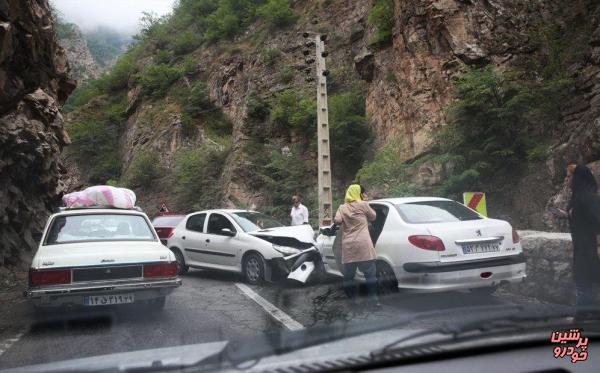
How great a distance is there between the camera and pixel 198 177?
32031 millimetres

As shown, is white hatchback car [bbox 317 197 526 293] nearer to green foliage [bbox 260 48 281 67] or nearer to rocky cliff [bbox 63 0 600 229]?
rocky cliff [bbox 63 0 600 229]

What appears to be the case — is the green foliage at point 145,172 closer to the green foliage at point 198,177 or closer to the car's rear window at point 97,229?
Result: the green foliage at point 198,177

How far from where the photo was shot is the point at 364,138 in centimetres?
2342

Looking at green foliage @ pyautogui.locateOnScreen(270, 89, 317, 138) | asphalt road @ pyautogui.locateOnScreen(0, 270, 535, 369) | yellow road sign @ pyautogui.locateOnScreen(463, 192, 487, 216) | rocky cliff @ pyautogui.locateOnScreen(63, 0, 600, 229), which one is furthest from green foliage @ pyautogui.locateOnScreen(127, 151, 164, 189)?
yellow road sign @ pyautogui.locateOnScreen(463, 192, 487, 216)

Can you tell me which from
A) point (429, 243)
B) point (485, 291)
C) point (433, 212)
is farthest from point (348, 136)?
point (429, 243)

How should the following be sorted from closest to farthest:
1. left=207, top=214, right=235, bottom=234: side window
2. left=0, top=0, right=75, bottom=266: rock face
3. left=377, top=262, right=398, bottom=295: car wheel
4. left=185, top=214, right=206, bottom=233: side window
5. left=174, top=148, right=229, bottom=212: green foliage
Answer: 1. left=377, top=262, right=398, bottom=295: car wheel
2. left=0, top=0, right=75, bottom=266: rock face
3. left=207, top=214, right=235, bottom=234: side window
4. left=185, top=214, right=206, bottom=233: side window
5. left=174, top=148, right=229, bottom=212: green foliage

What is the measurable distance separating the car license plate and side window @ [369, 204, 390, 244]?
11.7 ft

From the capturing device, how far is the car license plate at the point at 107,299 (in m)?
6.43

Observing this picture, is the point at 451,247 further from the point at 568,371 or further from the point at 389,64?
the point at 389,64

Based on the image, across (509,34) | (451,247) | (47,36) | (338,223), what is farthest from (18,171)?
(509,34)

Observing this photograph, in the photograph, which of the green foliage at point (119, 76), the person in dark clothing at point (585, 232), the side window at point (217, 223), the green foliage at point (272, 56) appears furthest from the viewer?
the green foliage at point (119, 76)

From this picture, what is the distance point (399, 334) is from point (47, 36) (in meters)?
10.7

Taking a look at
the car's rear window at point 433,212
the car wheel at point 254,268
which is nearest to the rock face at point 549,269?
the car's rear window at point 433,212

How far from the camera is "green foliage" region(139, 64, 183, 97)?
42.7 meters
